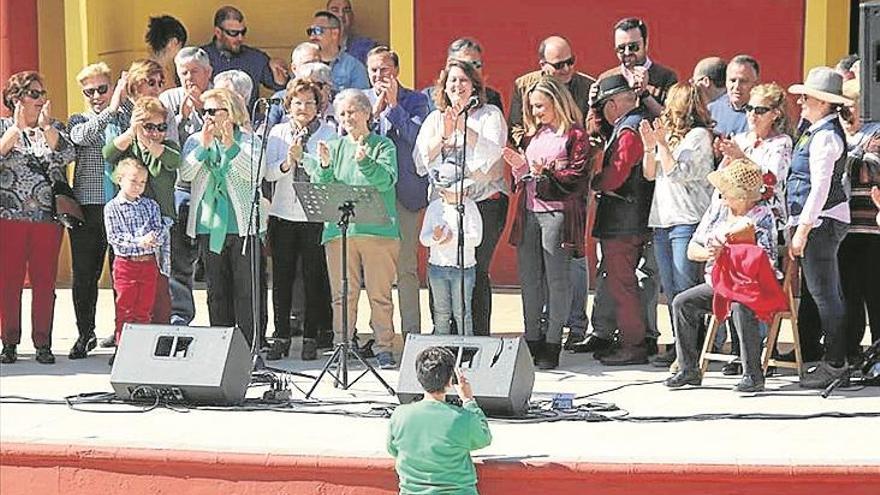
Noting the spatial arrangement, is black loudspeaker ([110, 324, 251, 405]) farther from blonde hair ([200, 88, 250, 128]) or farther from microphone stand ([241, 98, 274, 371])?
blonde hair ([200, 88, 250, 128])

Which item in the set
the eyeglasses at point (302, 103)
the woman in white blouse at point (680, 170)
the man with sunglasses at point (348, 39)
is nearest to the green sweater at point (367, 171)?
the eyeglasses at point (302, 103)

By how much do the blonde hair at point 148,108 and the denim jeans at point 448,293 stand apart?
1806 millimetres

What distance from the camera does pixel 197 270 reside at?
1229cm

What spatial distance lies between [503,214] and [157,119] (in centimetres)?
209

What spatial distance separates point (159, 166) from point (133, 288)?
0.73 meters

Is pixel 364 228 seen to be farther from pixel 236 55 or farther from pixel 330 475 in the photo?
pixel 236 55

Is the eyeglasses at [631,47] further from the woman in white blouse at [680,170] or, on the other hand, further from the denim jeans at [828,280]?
the denim jeans at [828,280]

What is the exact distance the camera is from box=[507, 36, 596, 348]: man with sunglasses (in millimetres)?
9758

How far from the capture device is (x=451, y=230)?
9.33m

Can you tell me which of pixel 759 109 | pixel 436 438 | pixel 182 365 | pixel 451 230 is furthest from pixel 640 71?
pixel 436 438

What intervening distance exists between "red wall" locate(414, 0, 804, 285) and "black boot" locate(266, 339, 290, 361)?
3.35m

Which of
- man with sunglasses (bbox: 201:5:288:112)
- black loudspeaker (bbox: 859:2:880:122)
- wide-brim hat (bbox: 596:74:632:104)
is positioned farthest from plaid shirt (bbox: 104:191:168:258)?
black loudspeaker (bbox: 859:2:880:122)

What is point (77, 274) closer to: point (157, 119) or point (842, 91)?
point (157, 119)

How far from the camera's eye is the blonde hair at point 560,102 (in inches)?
366
